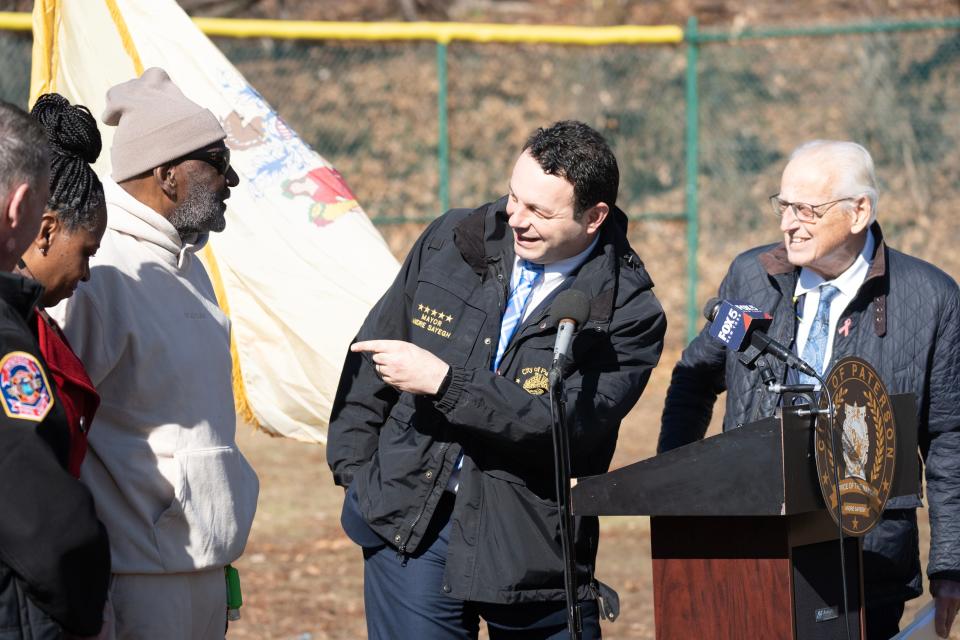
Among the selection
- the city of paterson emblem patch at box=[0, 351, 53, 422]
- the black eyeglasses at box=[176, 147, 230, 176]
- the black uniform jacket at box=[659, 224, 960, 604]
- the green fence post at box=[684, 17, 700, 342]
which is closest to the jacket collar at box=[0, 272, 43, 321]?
the city of paterson emblem patch at box=[0, 351, 53, 422]

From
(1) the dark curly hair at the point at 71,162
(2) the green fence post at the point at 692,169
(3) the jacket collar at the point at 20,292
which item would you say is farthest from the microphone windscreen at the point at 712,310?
(2) the green fence post at the point at 692,169

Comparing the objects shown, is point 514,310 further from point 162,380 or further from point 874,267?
point 874,267

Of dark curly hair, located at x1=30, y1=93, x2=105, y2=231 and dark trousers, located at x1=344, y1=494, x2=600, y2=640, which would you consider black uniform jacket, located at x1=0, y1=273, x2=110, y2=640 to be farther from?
dark trousers, located at x1=344, y1=494, x2=600, y2=640

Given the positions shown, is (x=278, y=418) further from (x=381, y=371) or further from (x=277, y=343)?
(x=381, y=371)

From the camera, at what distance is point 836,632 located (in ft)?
10.3

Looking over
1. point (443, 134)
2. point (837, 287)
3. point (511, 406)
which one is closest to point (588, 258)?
point (511, 406)

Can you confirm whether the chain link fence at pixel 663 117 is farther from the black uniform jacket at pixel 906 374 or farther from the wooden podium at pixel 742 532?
the wooden podium at pixel 742 532

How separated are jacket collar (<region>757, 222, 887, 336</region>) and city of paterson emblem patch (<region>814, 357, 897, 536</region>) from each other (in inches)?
19.7

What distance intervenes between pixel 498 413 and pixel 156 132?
1.09 meters

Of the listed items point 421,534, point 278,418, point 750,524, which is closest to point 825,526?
point 750,524

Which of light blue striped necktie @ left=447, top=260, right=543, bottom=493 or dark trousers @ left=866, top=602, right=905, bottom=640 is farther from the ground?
light blue striped necktie @ left=447, top=260, right=543, bottom=493

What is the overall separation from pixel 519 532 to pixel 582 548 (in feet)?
0.75

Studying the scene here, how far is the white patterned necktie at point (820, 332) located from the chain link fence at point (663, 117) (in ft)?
29.2

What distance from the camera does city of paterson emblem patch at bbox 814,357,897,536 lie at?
9.61 feet
